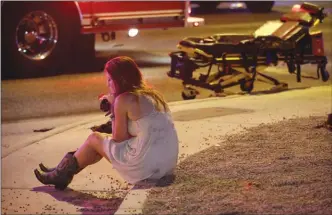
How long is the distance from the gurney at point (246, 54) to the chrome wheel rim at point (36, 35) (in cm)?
310

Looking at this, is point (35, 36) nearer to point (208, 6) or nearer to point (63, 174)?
point (63, 174)

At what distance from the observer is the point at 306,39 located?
991cm

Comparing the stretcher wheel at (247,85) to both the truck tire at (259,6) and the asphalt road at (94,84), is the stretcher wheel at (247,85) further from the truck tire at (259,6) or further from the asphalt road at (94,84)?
the truck tire at (259,6)

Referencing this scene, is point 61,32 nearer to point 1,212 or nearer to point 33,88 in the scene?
point 33,88

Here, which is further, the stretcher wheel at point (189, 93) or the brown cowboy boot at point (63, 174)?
the stretcher wheel at point (189, 93)

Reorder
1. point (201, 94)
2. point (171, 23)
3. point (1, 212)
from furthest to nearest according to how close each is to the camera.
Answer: point (171, 23) → point (201, 94) → point (1, 212)

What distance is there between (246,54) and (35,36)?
3890mm

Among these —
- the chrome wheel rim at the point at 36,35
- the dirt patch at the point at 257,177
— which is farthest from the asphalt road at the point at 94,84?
the dirt patch at the point at 257,177

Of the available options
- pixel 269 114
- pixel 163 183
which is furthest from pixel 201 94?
pixel 163 183

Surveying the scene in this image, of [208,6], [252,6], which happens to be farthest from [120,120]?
[252,6]

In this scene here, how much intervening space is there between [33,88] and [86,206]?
589 centimetres

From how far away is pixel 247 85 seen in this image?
9.75 m

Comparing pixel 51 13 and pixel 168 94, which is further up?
pixel 51 13

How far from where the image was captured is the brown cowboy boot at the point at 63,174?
5598mm
